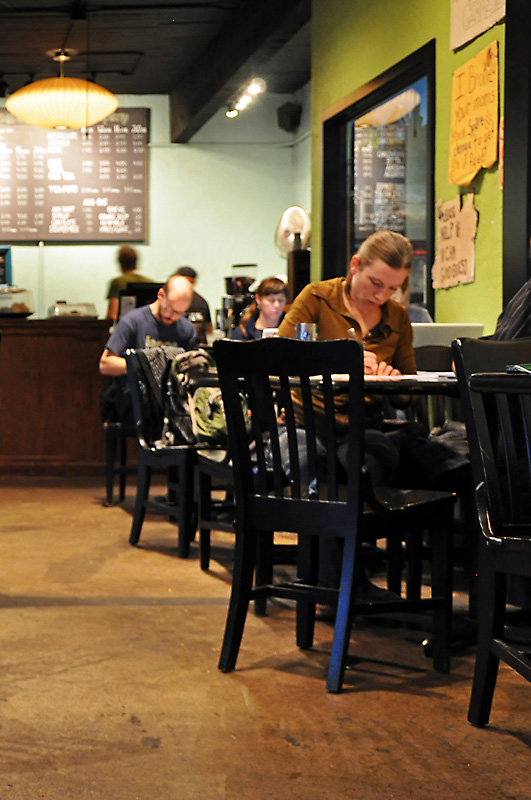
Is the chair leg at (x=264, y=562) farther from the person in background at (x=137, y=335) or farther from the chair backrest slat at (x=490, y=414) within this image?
the person in background at (x=137, y=335)

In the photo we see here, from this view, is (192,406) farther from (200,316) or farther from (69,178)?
(69,178)

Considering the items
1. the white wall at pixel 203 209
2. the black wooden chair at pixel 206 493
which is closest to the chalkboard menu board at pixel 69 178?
the white wall at pixel 203 209

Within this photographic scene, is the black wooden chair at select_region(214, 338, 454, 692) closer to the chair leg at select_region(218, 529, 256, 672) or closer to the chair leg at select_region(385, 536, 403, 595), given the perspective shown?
the chair leg at select_region(218, 529, 256, 672)

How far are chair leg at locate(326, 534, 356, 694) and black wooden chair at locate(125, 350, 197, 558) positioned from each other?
1777mm

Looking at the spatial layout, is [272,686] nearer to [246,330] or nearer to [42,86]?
[246,330]

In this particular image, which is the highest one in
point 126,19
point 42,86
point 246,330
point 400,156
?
point 126,19

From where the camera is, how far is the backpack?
414 centimetres

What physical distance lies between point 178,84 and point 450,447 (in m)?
7.87

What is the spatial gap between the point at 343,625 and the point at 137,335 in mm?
3249

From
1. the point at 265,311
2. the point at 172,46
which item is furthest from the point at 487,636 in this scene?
the point at 172,46

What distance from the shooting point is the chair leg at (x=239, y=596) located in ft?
8.37

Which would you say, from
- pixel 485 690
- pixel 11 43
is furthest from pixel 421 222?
pixel 11 43

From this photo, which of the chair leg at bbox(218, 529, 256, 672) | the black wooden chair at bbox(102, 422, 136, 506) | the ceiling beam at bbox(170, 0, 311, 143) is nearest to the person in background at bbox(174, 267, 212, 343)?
the black wooden chair at bbox(102, 422, 136, 506)

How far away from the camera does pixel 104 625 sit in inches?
119
